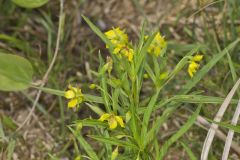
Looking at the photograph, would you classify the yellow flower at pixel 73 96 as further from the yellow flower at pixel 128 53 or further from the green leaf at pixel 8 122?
the green leaf at pixel 8 122

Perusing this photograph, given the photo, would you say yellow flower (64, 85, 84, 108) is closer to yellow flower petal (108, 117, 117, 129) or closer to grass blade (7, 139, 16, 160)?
yellow flower petal (108, 117, 117, 129)

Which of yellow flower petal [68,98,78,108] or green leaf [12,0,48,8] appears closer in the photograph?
yellow flower petal [68,98,78,108]

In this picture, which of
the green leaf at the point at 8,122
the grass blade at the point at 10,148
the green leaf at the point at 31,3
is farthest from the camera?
the green leaf at the point at 8,122

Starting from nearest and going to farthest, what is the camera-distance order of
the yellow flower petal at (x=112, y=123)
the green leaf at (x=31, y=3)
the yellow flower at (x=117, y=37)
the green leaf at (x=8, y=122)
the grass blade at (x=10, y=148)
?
the yellow flower petal at (x=112, y=123)
the yellow flower at (x=117, y=37)
the grass blade at (x=10, y=148)
the green leaf at (x=31, y=3)
the green leaf at (x=8, y=122)

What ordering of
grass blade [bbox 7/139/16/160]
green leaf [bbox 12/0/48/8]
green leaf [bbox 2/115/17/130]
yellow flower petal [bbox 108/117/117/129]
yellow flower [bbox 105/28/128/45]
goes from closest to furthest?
yellow flower petal [bbox 108/117/117/129] < yellow flower [bbox 105/28/128/45] < grass blade [bbox 7/139/16/160] < green leaf [bbox 12/0/48/8] < green leaf [bbox 2/115/17/130]

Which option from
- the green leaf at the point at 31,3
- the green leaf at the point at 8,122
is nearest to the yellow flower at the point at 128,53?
the green leaf at the point at 31,3

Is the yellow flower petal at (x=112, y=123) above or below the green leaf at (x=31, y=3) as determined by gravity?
below

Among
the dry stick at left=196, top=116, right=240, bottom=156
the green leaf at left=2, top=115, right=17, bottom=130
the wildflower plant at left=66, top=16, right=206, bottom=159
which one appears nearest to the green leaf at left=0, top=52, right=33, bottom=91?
the green leaf at left=2, top=115, right=17, bottom=130
